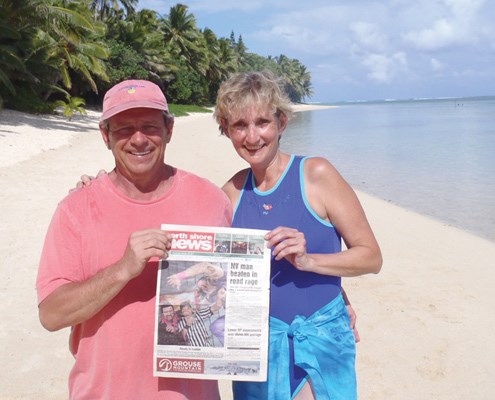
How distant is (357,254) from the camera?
221cm

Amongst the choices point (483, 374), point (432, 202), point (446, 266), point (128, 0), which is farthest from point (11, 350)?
point (128, 0)

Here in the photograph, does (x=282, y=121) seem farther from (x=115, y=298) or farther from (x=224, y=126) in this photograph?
(x=115, y=298)

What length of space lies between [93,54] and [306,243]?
1095 inches

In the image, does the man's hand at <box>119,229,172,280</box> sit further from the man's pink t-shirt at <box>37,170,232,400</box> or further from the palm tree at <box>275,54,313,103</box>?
the palm tree at <box>275,54,313,103</box>

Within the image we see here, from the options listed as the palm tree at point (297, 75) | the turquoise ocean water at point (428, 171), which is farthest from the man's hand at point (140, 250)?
the palm tree at point (297, 75)

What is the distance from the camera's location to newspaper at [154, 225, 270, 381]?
1.91 meters

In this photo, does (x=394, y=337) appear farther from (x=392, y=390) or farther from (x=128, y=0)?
(x=128, y=0)

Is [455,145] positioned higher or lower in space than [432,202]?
higher

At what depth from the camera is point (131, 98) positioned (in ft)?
6.37

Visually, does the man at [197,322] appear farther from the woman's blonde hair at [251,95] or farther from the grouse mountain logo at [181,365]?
the woman's blonde hair at [251,95]

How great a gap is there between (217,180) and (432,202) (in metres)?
5.22

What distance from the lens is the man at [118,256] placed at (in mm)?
1868

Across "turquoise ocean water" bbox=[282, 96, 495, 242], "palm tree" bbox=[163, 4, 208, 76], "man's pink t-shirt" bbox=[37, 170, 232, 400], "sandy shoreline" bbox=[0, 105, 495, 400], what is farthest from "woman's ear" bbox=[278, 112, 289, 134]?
"palm tree" bbox=[163, 4, 208, 76]

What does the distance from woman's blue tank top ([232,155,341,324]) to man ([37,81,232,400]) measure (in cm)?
30
